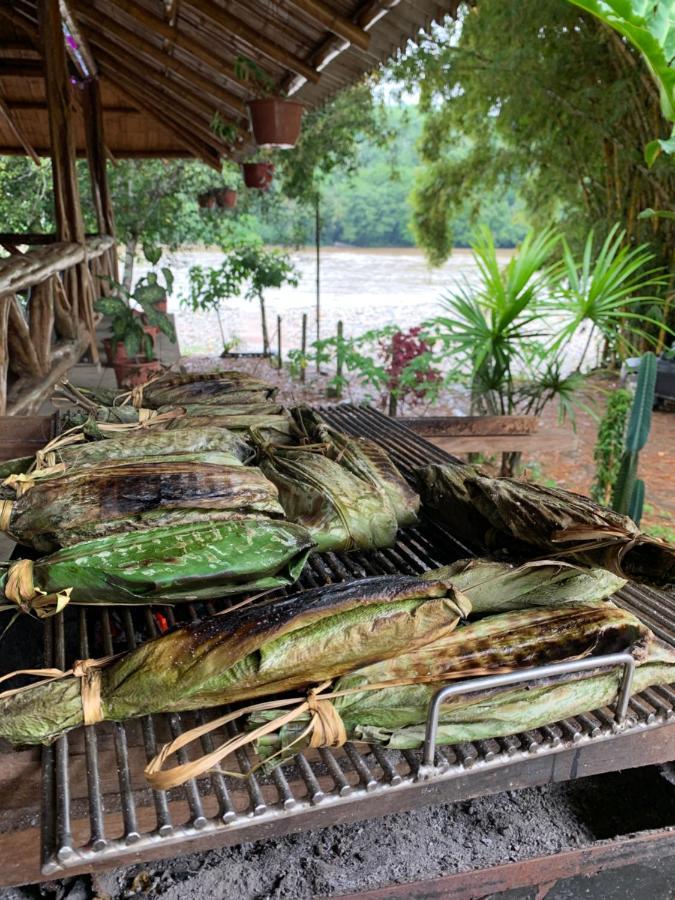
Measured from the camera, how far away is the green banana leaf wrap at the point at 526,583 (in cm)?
A: 193

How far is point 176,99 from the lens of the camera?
8477 millimetres

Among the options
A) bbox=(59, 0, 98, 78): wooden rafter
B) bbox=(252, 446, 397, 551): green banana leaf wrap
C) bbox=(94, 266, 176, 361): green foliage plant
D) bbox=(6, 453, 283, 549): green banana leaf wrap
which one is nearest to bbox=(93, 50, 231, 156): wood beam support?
bbox=(59, 0, 98, 78): wooden rafter

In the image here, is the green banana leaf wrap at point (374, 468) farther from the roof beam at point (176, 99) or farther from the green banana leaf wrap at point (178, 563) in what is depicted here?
the roof beam at point (176, 99)

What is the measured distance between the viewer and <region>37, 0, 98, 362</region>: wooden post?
5.67 metres

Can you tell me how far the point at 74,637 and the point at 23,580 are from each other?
1.55 ft

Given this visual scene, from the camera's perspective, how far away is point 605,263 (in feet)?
15.6

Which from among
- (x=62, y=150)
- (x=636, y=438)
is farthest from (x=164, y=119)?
(x=636, y=438)

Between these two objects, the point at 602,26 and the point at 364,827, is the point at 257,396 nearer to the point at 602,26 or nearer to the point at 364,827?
the point at 364,827

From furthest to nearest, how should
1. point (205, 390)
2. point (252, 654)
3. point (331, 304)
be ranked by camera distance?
point (331, 304)
point (205, 390)
point (252, 654)

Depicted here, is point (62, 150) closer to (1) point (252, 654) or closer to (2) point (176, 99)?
(2) point (176, 99)

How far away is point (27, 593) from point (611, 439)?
542 centimetres

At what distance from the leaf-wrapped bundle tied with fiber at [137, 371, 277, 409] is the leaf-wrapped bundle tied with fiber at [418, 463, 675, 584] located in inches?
45.5

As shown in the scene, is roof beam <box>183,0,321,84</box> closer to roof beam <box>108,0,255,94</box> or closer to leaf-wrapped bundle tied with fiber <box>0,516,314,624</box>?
roof beam <box>108,0,255,94</box>

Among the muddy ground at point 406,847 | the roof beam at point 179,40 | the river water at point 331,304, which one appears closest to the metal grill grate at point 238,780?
the muddy ground at point 406,847
